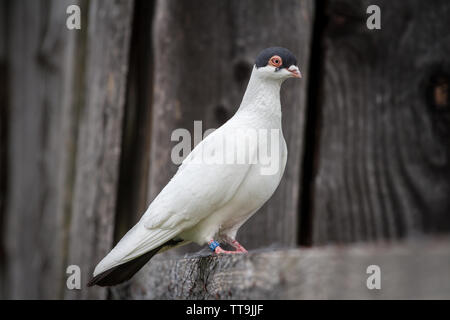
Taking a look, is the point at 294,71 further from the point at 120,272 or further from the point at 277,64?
the point at 120,272

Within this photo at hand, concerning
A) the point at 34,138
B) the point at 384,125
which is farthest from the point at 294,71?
the point at 34,138

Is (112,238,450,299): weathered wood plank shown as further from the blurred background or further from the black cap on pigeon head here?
the black cap on pigeon head

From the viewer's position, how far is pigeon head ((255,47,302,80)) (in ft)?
9.21

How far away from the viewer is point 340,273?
1.37 metres

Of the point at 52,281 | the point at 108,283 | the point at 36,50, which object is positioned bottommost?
the point at 52,281

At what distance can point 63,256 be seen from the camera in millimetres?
4000

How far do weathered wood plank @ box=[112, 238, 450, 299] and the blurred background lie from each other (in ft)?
2.10

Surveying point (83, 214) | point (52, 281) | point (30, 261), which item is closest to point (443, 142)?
point (83, 214)

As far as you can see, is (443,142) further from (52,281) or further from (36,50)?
(36,50)

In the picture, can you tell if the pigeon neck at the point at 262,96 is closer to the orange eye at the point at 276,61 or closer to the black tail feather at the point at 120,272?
the orange eye at the point at 276,61

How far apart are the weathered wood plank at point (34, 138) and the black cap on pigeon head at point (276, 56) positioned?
188 centimetres

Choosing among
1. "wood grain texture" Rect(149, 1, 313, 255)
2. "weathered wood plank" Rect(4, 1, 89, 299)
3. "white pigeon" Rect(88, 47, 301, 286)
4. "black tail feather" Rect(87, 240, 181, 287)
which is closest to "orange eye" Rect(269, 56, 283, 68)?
"white pigeon" Rect(88, 47, 301, 286)

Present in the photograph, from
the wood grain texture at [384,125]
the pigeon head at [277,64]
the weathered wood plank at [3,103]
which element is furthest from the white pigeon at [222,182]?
the weathered wood plank at [3,103]

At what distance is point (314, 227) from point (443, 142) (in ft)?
3.10
